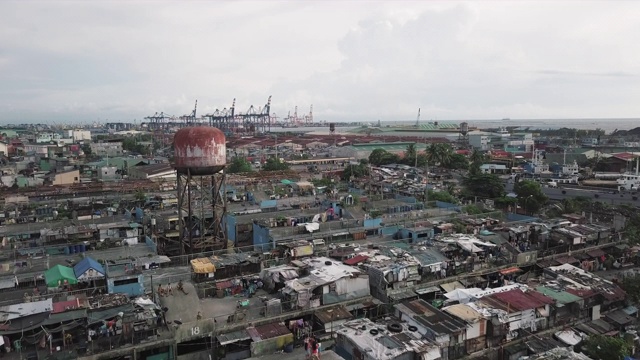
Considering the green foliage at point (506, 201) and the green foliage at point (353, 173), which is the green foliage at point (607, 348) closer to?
the green foliage at point (506, 201)

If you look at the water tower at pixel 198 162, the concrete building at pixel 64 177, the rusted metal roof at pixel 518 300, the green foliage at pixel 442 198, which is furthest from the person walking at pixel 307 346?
the concrete building at pixel 64 177

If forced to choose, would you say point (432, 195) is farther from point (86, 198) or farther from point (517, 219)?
point (86, 198)

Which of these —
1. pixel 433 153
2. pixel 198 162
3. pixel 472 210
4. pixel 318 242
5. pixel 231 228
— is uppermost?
pixel 198 162

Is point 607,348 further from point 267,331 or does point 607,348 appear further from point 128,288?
point 128,288

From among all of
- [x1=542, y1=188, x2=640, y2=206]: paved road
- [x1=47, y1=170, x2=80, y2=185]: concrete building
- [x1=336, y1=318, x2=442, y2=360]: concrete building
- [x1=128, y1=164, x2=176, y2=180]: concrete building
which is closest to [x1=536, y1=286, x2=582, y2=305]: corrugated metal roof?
[x1=336, y1=318, x2=442, y2=360]: concrete building

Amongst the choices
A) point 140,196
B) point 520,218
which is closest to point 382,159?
point 520,218

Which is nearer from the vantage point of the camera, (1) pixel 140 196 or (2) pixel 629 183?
(1) pixel 140 196

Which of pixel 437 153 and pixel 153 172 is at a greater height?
pixel 437 153

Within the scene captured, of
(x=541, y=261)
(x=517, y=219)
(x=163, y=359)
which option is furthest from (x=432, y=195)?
(x=163, y=359)
